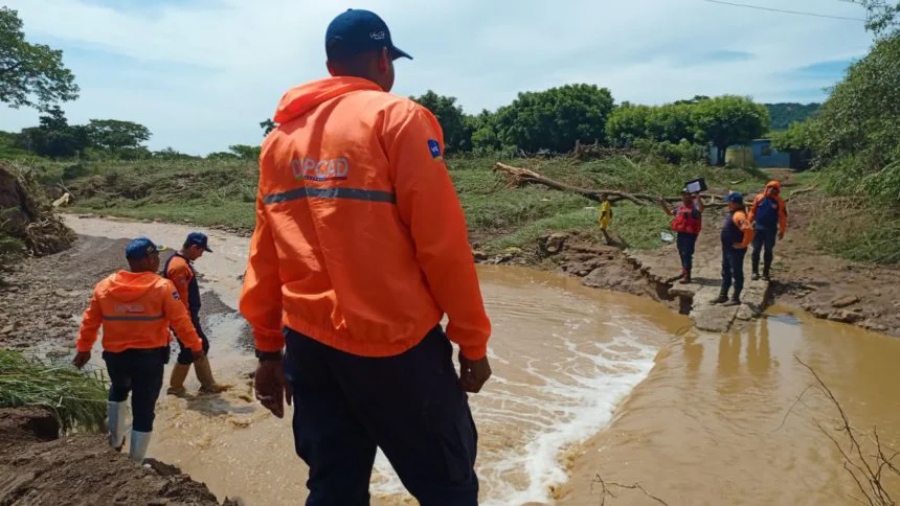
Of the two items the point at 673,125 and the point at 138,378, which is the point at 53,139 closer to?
the point at 673,125

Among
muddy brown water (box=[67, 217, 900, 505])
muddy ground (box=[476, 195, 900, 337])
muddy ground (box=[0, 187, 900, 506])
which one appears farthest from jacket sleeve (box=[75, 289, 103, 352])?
muddy ground (box=[476, 195, 900, 337])

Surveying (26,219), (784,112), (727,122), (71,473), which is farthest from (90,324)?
(784,112)

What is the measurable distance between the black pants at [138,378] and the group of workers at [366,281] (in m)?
2.64

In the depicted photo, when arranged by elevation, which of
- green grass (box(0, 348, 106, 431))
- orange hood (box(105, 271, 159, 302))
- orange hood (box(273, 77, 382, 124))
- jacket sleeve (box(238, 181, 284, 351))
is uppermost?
orange hood (box(273, 77, 382, 124))

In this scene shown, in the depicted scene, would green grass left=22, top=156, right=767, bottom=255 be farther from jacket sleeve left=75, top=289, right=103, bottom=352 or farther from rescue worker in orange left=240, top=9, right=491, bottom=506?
rescue worker in orange left=240, top=9, right=491, bottom=506

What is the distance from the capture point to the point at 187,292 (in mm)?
5691

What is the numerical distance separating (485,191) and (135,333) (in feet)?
59.3

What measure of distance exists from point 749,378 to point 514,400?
244cm

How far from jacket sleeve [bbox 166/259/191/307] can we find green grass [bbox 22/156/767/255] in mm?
10187

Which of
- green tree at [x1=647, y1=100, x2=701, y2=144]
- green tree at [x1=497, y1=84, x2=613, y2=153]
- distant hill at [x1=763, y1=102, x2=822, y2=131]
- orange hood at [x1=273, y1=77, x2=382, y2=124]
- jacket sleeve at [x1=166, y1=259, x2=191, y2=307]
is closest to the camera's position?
orange hood at [x1=273, y1=77, x2=382, y2=124]

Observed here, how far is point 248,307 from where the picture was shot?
2109 millimetres

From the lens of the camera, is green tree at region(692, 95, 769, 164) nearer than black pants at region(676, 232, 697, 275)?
No

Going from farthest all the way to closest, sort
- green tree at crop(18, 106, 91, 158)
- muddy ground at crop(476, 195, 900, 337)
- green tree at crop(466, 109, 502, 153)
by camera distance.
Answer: green tree at crop(18, 106, 91, 158) → green tree at crop(466, 109, 502, 153) → muddy ground at crop(476, 195, 900, 337)

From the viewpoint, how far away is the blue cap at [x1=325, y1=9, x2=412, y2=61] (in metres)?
2.01
